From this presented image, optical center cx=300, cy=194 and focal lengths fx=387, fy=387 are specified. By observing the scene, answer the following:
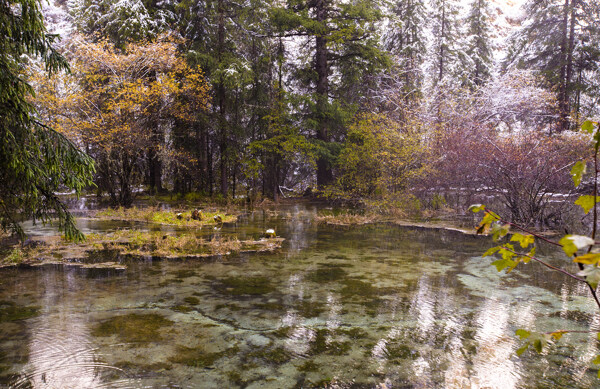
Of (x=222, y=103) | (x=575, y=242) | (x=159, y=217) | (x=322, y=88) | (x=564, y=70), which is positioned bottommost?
(x=159, y=217)

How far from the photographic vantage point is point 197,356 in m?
4.04

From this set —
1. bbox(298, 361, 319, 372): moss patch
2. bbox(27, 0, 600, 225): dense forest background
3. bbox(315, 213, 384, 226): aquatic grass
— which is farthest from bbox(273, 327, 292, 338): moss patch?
bbox(27, 0, 600, 225): dense forest background

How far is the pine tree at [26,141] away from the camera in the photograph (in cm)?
481

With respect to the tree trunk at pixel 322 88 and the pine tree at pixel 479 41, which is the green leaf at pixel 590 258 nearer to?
the tree trunk at pixel 322 88

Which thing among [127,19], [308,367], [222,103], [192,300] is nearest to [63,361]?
[192,300]

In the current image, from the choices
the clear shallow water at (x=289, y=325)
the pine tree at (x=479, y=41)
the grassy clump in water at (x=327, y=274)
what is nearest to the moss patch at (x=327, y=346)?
the clear shallow water at (x=289, y=325)

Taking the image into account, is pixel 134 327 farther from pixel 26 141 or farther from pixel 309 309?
pixel 26 141

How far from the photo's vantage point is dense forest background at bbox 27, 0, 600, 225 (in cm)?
1502

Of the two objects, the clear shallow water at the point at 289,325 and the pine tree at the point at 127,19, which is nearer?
the clear shallow water at the point at 289,325

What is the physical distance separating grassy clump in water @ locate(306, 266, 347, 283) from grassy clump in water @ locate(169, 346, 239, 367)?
2.96 m

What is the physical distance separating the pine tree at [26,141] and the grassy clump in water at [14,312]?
1081 millimetres

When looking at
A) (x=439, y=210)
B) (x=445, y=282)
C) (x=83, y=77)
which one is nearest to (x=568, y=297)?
(x=445, y=282)

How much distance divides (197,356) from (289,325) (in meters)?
1.26

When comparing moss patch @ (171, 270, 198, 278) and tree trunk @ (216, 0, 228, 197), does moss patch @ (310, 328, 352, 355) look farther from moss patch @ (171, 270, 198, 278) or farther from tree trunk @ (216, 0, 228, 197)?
tree trunk @ (216, 0, 228, 197)
